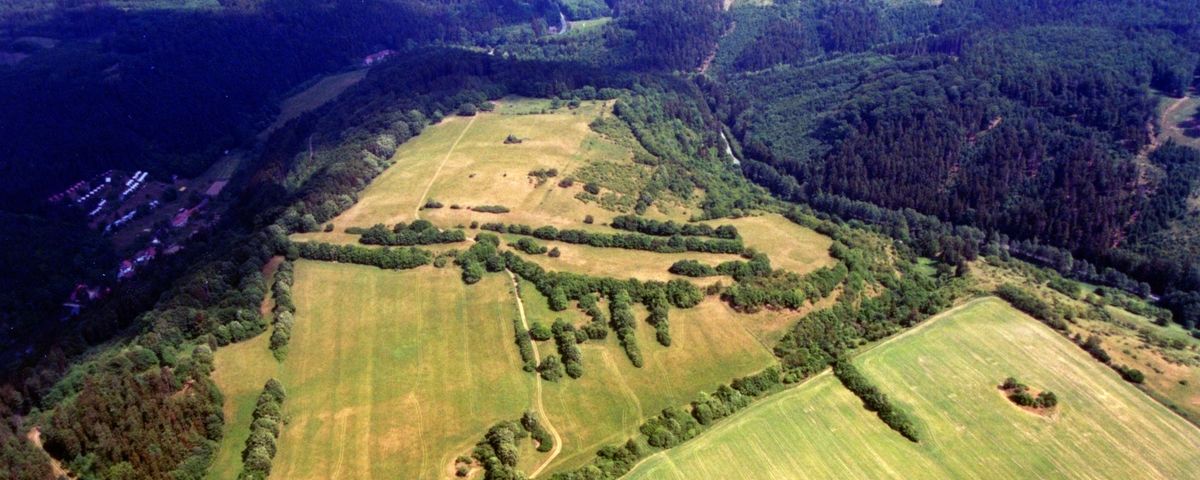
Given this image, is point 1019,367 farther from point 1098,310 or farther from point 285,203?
point 285,203

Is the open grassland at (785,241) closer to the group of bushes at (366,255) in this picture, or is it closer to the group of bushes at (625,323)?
the group of bushes at (625,323)

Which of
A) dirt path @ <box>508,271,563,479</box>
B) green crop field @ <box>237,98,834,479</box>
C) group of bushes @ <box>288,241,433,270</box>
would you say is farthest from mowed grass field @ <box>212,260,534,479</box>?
group of bushes @ <box>288,241,433,270</box>

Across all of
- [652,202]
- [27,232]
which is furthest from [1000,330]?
[27,232]

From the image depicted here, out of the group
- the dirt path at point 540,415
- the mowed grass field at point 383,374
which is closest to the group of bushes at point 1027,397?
the dirt path at point 540,415

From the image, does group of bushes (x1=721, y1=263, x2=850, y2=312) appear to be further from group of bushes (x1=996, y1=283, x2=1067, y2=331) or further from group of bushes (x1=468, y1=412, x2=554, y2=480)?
group of bushes (x1=468, y1=412, x2=554, y2=480)

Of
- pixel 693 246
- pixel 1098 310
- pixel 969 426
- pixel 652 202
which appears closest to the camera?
pixel 969 426

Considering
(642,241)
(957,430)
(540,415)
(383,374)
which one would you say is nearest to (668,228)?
(642,241)
